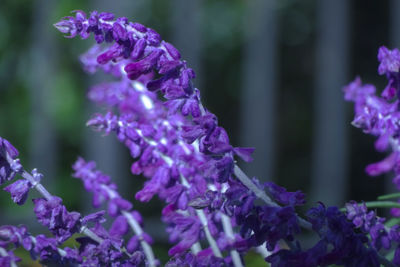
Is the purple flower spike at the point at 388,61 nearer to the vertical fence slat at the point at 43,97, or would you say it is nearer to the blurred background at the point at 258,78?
the blurred background at the point at 258,78

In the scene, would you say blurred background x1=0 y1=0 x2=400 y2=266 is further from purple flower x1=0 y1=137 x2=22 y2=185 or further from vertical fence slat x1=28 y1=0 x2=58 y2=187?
purple flower x1=0 y1=137 x2=22 y2=185

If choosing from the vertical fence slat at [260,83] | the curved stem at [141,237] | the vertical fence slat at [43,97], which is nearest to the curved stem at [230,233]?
the curved stem at [141,237]

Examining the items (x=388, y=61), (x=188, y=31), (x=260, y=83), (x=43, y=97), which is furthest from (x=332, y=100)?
(x=388, y=61)

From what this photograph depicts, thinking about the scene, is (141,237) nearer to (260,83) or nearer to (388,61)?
(388,61)

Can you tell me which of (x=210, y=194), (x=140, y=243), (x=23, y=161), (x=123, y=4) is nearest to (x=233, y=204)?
(x=210, y=194)

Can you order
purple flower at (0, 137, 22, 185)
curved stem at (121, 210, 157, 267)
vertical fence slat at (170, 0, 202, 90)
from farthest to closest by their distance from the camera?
1. vertical fence slat at (170, 0, 202, 90)
2. curved stem at (121, 210, 157, 267)
3. purple flower at (0, 137, 22, 185)

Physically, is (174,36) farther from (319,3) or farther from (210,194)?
(210,194)

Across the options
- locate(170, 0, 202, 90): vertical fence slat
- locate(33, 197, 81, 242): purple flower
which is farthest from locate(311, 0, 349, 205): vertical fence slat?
locate(33, 197, 81, 242): purple flower
